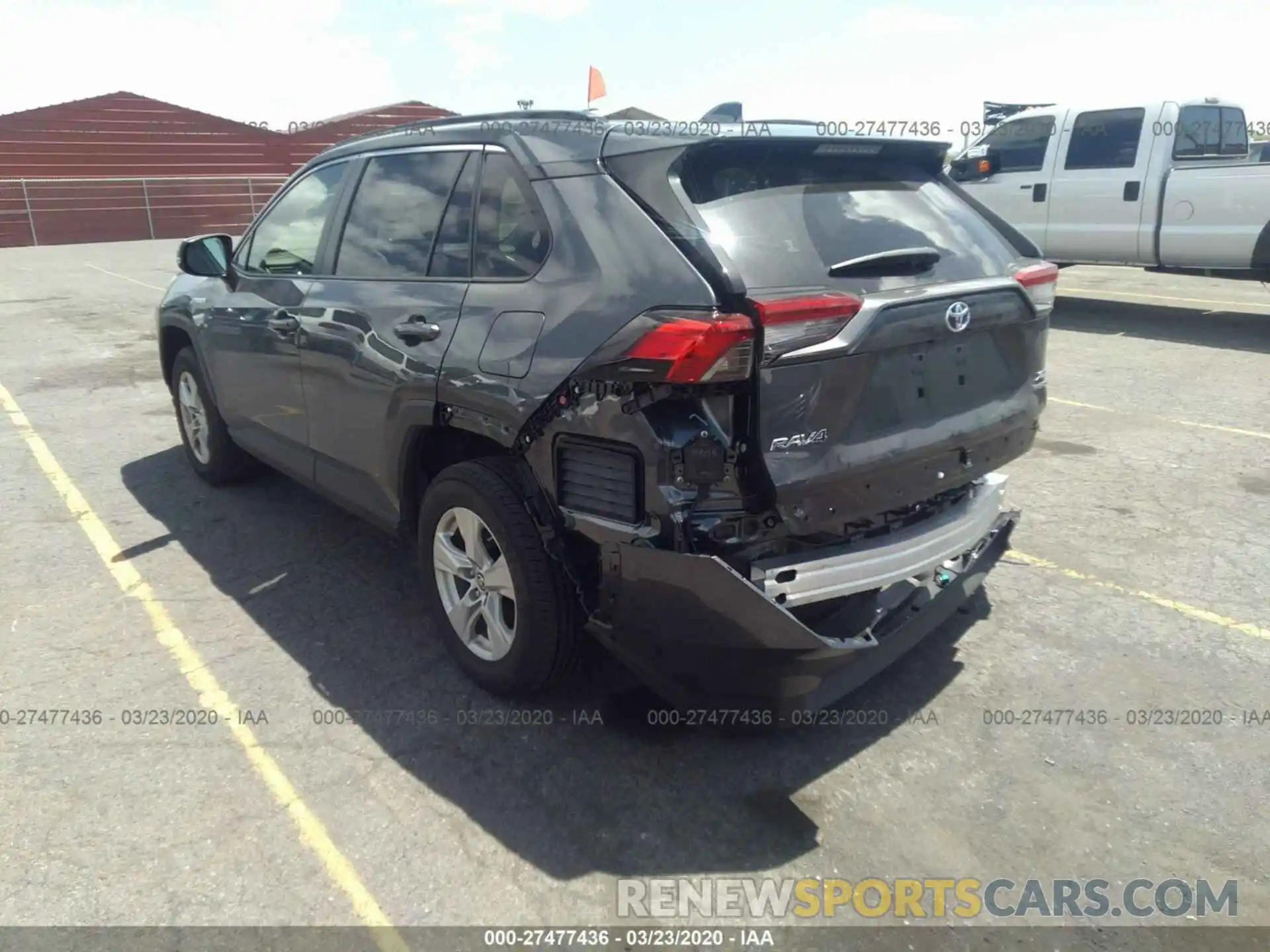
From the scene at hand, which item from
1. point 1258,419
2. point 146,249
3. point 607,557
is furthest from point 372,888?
point 146,249

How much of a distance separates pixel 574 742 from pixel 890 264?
1757mm

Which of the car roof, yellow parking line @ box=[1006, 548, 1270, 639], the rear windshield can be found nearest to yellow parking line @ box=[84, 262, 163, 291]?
the car roof

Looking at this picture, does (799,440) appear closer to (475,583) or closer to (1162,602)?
(475,583)

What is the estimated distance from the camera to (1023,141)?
11.5 meters

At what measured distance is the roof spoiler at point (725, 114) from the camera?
3.15 metres

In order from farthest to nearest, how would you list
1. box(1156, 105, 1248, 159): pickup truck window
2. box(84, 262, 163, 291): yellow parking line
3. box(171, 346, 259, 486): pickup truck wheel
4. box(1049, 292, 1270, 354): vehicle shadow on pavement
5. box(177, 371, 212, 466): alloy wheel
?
box(84, 262, 163, 291): yellow parking line
box(1156, 105, 1248, 159): pickup truck window
box(1049, 292, 1270, 354): vehicle shadow on pavement
box(177, 371, 212, 466): alloy wheel
box(171, 346, 259, 486): pickup truck wheel

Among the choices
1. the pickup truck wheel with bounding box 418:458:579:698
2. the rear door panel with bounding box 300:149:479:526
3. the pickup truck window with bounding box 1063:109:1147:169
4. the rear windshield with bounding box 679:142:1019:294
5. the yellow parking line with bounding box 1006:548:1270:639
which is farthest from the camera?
the pickup truck window with bounding box 1063:109:1147:169

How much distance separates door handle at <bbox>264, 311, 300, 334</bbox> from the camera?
157 inches

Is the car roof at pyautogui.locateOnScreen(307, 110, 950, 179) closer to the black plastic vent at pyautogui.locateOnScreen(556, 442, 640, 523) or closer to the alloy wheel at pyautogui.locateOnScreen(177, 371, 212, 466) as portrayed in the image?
the black plastic vent at pyautogui.locateOnScreen(556, 442, 640, 523)

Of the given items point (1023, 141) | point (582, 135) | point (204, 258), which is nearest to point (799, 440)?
point (582, 135)

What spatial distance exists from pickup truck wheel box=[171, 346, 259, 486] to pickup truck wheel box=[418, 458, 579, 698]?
230 cm

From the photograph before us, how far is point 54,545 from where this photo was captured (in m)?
4.68

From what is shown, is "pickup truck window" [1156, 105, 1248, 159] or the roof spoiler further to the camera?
"pickup truck window" [1156, 105, 1248, 159]

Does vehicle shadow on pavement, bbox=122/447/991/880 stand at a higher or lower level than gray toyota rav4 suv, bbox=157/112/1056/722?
lower
